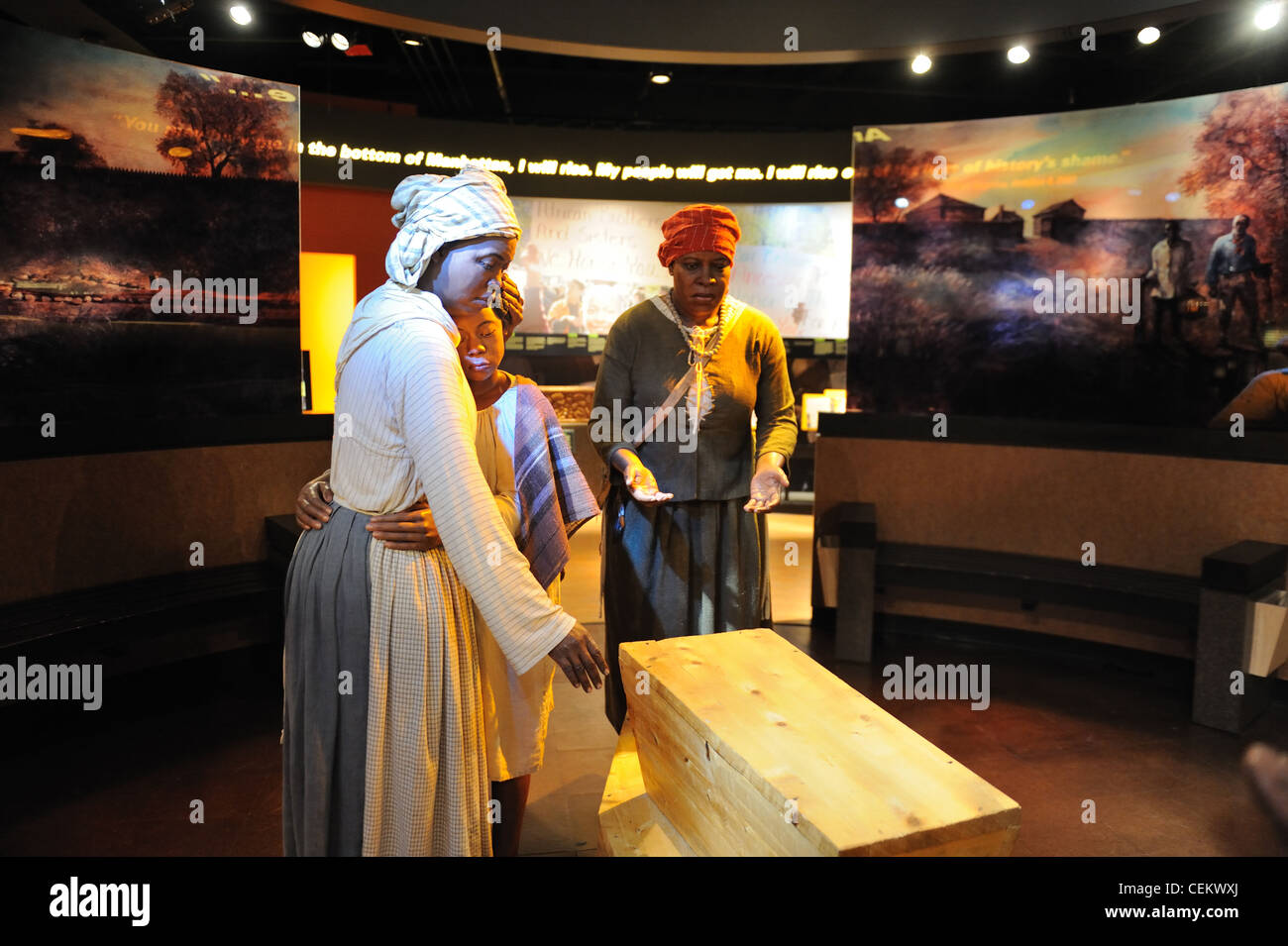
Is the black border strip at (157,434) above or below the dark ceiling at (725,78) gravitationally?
below

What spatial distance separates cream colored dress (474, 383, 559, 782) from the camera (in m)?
2.09

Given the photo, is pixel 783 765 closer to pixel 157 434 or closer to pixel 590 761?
pixel 590 761

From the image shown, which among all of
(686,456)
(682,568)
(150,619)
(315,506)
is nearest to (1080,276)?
(686,456)

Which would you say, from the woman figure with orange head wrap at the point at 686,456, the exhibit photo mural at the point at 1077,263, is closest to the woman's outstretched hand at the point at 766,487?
the woman figure with orange head wrap at the point at 686,456

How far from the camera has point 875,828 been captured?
1.42m

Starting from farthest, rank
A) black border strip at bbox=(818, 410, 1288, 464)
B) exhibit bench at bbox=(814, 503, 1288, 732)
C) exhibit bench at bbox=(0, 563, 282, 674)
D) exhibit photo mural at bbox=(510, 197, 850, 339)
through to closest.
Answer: exhibit photo mural at bbox=(510, 197, 850, 339) → black border strip at bbox=(818, 410, 1288, 464) → exhibit bench at bbox=(814, 503, 1288, 732) → exhibit bench at bbox=(0, 563, 282, 674)

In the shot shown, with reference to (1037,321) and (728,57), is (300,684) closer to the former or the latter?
(728,57)

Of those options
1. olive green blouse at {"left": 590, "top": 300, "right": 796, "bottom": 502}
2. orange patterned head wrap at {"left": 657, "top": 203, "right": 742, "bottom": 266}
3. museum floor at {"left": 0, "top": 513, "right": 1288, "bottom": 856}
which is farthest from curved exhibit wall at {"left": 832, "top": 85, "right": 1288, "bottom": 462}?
orange patterned head wrap at {"left": 657, "top": 203, "right": 742, "bottom": 266}

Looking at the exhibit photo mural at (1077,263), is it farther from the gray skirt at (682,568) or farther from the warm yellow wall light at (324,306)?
the warm yellow wall light at (324,306)

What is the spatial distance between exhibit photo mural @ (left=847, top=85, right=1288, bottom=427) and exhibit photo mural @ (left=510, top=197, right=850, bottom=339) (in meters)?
3.63

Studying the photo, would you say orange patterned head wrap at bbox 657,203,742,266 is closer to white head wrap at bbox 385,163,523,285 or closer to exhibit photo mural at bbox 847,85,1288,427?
white head wrap at bbox 385,163,523,285

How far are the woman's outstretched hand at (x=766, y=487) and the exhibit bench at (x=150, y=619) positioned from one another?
8.20 ft

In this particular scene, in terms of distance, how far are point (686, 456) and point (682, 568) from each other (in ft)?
1.20

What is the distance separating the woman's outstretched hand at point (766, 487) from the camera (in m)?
2.88
